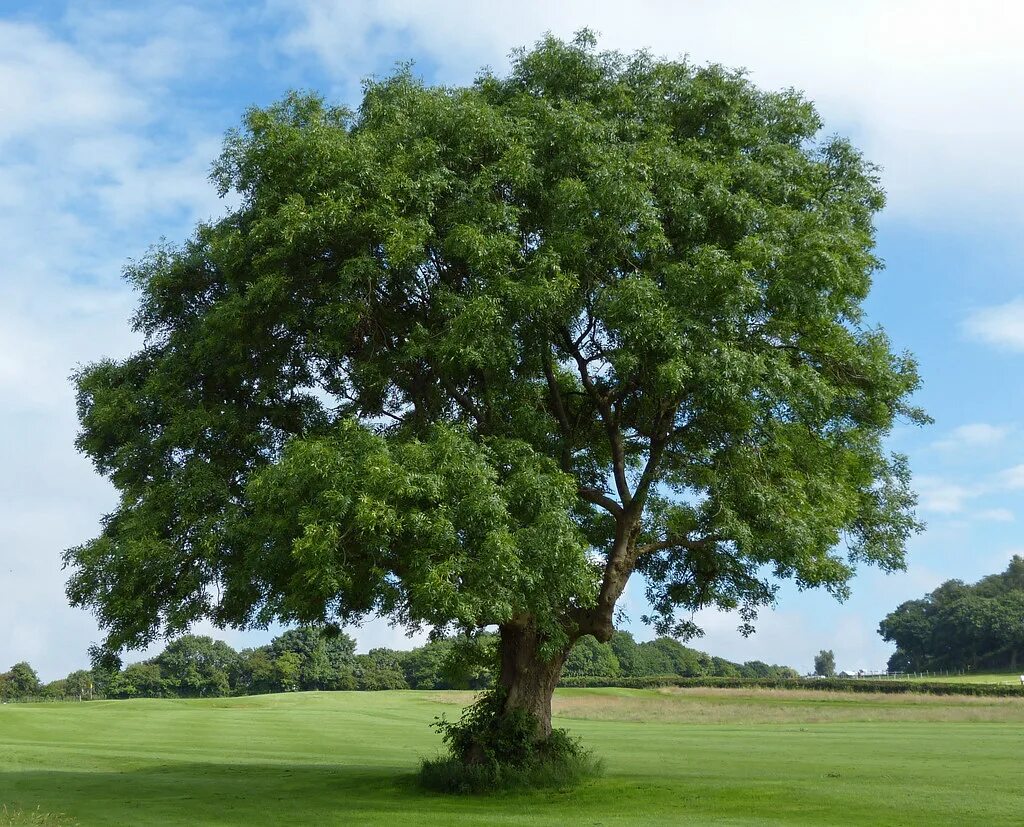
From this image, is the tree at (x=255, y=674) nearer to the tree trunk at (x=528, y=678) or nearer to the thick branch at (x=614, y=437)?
the tree trunk at (x=528, y=678)

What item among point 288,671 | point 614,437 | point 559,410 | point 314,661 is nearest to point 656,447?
point 614,437

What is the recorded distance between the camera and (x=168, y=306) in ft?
77.8

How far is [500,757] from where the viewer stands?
899 inches

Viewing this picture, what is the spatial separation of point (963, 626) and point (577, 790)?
123 metres

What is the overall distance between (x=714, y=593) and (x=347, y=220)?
1356 cm

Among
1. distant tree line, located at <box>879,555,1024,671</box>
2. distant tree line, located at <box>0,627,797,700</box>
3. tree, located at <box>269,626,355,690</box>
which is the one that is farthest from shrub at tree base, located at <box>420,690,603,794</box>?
distant tree line, located at <box>879,555,1024,671</box>

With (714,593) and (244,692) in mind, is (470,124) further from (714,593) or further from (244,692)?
(244,692)

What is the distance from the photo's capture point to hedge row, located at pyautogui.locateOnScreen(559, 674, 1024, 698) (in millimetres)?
73875

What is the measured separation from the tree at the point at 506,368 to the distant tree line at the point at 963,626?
114394mm

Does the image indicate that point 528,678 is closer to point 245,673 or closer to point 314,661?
point 314,661

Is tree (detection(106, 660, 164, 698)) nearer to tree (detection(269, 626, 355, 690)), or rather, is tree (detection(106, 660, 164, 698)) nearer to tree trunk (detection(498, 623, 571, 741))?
tree (detection(269, 626, 355, 690))

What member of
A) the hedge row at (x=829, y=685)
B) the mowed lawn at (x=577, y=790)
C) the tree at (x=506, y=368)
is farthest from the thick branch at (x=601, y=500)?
the hedge row at (x=829, y=685)

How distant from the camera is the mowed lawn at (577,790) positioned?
19.9 metres

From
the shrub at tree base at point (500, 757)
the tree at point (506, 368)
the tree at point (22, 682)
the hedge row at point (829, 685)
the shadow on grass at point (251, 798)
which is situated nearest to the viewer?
the tree at point (506, 368)
